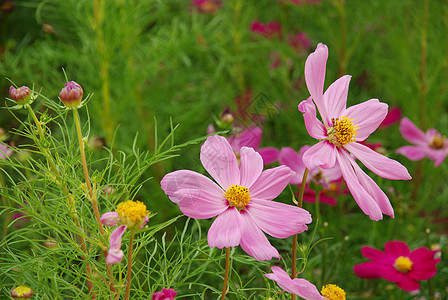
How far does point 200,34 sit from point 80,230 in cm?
76

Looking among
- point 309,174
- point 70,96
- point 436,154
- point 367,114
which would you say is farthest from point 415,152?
point 70,96

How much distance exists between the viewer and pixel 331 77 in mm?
1292

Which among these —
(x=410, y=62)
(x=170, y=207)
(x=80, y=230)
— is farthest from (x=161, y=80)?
(x=80, y=230)

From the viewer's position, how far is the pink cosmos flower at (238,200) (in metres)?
0.39

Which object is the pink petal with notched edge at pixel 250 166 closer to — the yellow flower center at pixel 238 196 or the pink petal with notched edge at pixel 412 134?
the yellow flower center at pixel 238 196

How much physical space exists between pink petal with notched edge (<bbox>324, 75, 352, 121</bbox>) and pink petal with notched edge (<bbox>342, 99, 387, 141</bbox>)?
12 mm

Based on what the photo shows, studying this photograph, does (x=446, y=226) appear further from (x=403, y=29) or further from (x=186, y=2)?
(x=186, y=2)

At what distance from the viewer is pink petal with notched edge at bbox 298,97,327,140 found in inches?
16.2

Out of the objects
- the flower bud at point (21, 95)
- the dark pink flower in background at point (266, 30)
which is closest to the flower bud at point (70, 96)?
the flower bud at point (21, 95)

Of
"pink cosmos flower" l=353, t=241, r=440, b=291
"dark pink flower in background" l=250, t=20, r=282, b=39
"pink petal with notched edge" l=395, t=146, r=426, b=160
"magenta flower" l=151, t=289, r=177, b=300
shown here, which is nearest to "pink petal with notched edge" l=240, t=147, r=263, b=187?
"magenta flower" l=151, t=289, r=177, b=300

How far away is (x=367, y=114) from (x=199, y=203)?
0.63 feet

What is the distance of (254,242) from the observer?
0.40 metres

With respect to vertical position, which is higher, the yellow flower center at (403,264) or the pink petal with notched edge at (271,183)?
the pink petal with notched edge at (271,183)

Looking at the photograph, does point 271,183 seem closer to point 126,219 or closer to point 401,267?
point 126,219
